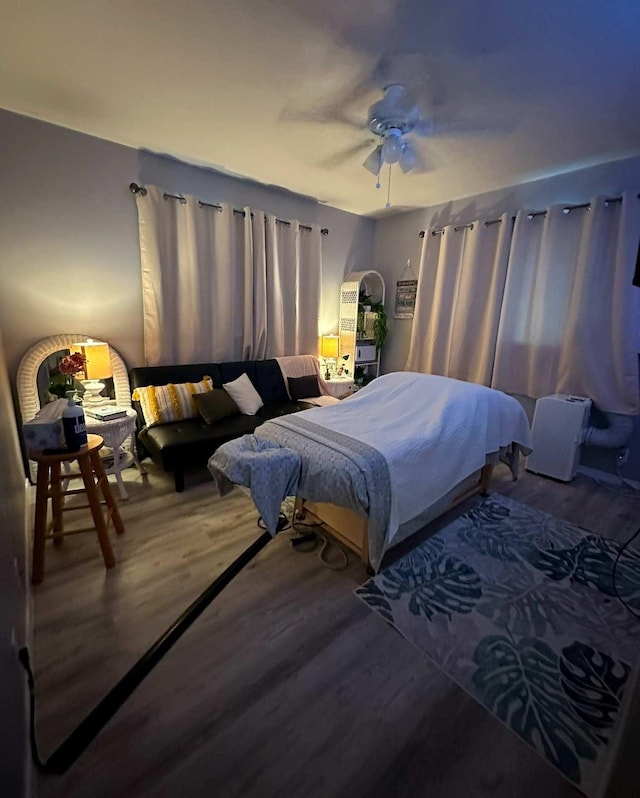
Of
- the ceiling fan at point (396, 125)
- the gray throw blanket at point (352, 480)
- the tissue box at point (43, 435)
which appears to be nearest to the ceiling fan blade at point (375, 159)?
the ceiling fan at point (396, 125)

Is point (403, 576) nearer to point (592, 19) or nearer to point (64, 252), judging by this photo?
point (592, 19)

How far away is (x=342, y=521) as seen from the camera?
1.96 m

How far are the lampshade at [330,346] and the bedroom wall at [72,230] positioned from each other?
5.94 ft

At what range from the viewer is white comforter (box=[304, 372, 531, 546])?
1784mm

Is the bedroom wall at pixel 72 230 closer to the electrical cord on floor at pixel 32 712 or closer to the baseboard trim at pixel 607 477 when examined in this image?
the electrical cord on floor at pixel 32 712

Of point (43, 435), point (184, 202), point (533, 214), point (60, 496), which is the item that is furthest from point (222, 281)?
point (533, 214)

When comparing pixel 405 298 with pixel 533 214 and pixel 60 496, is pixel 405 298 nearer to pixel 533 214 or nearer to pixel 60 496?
pixel 533 214

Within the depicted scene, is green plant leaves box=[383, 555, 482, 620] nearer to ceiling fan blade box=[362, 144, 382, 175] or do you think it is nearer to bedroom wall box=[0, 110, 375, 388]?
ceiling fan blade box=[362, 144, 382, 175]

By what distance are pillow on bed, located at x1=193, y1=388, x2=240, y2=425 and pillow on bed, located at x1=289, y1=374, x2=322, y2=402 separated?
0.74m

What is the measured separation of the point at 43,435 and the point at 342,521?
1586 millimetres

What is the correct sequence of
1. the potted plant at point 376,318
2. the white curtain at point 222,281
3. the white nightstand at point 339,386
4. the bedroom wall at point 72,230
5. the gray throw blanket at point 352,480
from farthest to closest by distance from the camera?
1. the potted plant at point 376,318
2. the white nightstand at point 339,386
3. the white curtain at point 222,281
4. the bedroom wall at point 72,230
5. the gray throw blanket at point 352,480

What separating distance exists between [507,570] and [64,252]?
12.0 feet

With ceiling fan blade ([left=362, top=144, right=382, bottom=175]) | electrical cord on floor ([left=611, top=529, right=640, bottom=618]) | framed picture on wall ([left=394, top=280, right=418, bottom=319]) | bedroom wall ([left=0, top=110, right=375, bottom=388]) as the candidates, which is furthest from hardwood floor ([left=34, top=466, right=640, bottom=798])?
framed picture on wall ([left=394, top=280, right=418, bottom=319])

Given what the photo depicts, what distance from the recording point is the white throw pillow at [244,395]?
3076mm
